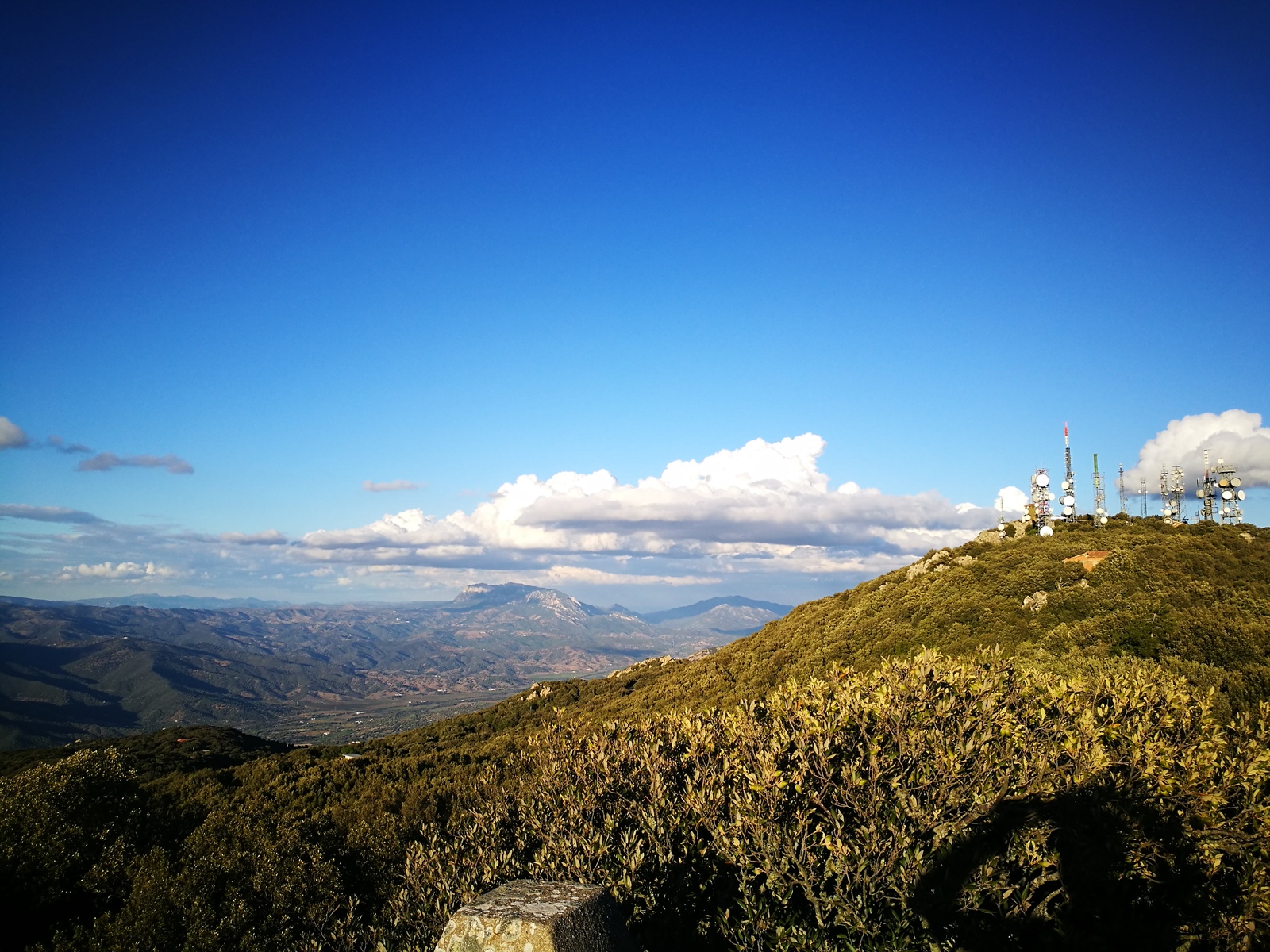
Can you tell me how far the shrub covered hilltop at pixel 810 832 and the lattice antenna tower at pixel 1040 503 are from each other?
41.3m

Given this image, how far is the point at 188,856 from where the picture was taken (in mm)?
20078

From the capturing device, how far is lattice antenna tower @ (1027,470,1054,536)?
6616 cm

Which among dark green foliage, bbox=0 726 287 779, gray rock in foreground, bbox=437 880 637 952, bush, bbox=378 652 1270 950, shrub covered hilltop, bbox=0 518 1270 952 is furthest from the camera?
dark green foliage, bbox=0 726 287 779

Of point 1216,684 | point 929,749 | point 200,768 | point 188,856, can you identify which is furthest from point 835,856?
point 200,768

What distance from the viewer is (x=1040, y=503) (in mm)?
67562

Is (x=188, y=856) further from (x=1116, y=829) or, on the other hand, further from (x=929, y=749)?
(x=1116, y=829)

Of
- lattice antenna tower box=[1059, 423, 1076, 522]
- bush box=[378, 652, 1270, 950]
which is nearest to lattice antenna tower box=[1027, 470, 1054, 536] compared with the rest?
lattice antenna tower box=[1059, 423, 1076, 522]

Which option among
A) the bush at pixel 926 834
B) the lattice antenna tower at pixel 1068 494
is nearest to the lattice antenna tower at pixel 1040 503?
the lattice antenna tower at pixel 1068 494

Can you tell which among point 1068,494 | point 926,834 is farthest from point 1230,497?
point 926,834

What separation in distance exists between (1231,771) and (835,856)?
7935 mm

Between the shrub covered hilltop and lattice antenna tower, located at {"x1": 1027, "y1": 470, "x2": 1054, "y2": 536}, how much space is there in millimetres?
41339

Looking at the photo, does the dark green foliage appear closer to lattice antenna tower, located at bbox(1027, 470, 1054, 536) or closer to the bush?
the bush

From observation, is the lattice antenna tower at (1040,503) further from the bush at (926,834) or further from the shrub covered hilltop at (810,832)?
the bush at (926,834)

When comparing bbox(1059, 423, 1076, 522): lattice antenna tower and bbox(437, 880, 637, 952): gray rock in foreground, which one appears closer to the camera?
bbox(437, 880, 637, 952): gray rock in foreground
